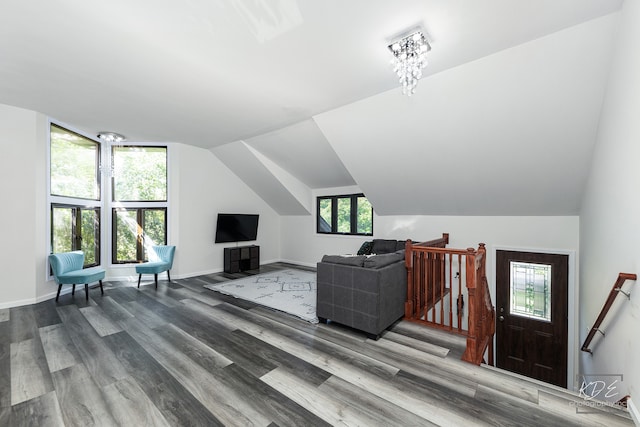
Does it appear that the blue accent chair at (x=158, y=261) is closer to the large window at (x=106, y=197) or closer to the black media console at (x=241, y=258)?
the large window at (x=106, y=197)

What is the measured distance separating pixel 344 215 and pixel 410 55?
4.79 m

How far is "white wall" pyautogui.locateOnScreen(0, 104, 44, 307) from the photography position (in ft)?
13.1

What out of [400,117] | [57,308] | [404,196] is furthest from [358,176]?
[57,308]

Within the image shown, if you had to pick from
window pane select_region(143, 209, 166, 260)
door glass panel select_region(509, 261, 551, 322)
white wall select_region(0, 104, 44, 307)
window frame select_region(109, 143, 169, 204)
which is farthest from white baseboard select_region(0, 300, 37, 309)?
door glass panel select_region(509, 261, 551, 322)

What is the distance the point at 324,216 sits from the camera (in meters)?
7.39

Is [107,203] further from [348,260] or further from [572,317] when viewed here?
[572,317]

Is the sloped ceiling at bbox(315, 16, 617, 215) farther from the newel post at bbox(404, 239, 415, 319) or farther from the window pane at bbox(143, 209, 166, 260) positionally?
the window pane at bbox(143, 209, 166, 260)

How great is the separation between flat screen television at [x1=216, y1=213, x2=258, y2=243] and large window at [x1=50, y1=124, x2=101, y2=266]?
2.41m

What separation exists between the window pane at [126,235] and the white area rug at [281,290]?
210cm

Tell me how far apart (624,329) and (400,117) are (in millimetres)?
3061

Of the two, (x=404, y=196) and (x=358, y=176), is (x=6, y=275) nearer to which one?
(x=358, y=176)

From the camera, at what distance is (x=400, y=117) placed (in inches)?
147

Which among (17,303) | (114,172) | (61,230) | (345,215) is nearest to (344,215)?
(345,215)

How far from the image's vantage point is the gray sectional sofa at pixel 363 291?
121 inches
